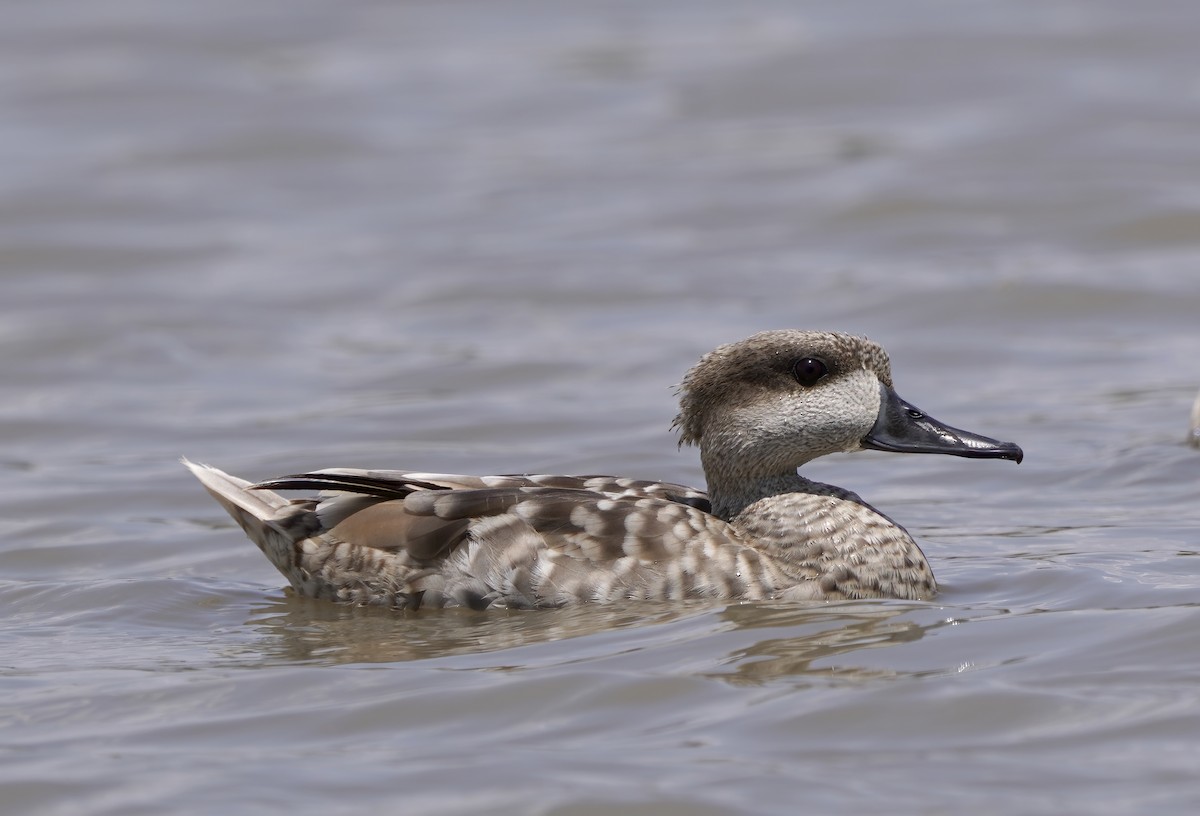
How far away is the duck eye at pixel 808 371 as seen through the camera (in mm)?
8180

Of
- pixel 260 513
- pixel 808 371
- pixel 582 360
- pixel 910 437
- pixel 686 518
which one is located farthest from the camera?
pixel 582 360

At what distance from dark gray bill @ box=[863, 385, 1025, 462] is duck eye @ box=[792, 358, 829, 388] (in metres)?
0.29

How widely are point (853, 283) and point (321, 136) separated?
22.9ft

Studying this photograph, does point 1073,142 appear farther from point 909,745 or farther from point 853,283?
point 909,745

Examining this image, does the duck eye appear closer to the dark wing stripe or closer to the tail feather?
the dark wing stripe

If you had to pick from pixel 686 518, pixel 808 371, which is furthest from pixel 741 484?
pixel 808 371

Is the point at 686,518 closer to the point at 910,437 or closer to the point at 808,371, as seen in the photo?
the point at 808,371

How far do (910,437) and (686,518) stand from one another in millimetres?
1009

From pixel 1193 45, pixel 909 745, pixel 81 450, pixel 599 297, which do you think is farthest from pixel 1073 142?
pixel 909 745

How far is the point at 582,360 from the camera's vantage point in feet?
44.4

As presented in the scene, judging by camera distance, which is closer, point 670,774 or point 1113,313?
point 670,774

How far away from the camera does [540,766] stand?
241 inches

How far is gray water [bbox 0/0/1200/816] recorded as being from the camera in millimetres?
6332

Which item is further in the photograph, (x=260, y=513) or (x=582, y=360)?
(x=582, y=360)
